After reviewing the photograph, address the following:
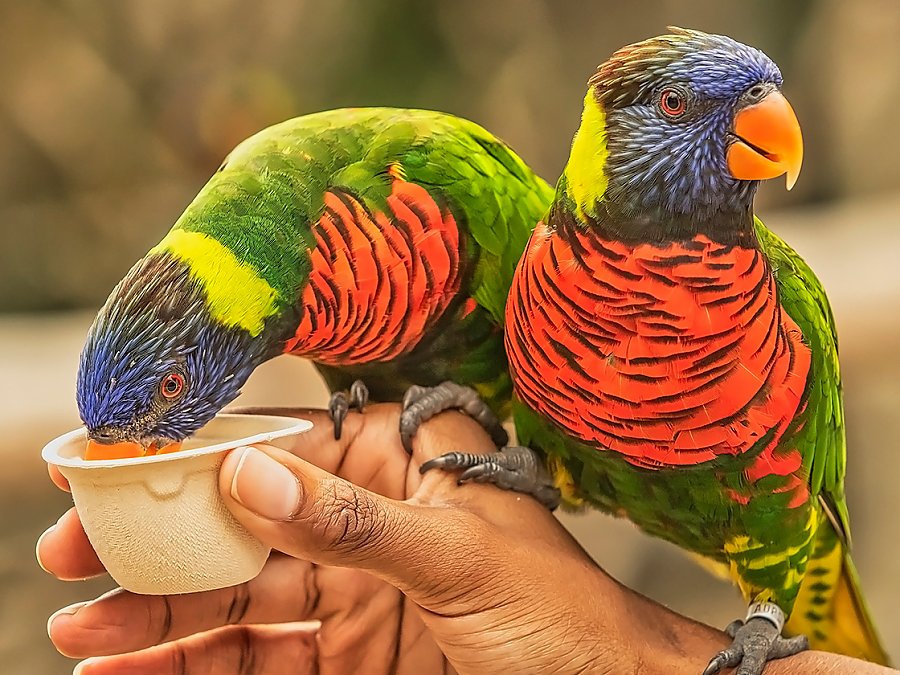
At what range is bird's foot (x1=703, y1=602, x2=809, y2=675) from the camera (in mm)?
1313

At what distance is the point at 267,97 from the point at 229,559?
2.47 metres

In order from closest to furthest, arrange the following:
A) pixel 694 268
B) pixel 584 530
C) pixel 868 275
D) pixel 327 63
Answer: pixel 694 268
pixel 868 275
pixel 584 530
pixel 327 63

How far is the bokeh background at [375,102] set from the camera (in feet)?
10.7

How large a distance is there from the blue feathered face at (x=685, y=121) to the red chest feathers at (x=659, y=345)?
0.06 metres

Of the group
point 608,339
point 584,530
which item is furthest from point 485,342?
point 584,530

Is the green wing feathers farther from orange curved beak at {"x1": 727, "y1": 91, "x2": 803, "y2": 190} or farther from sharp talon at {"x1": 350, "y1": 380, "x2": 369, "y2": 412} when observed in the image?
sharp talon at {"x1": 350, "y1": 380, "x2": 369, "y2": 412}

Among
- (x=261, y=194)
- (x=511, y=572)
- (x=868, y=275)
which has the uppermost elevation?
(x=261, y=194)

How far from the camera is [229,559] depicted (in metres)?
1.10

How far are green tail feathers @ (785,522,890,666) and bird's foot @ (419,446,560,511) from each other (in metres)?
0.47

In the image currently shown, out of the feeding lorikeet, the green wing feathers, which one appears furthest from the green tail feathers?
the feeding lorikeet

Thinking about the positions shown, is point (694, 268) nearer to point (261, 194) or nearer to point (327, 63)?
point (261, 194)

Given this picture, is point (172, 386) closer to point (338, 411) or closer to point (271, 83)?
point (338, 411)

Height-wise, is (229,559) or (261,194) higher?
(261,194)

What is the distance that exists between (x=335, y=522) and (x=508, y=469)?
451 mm
